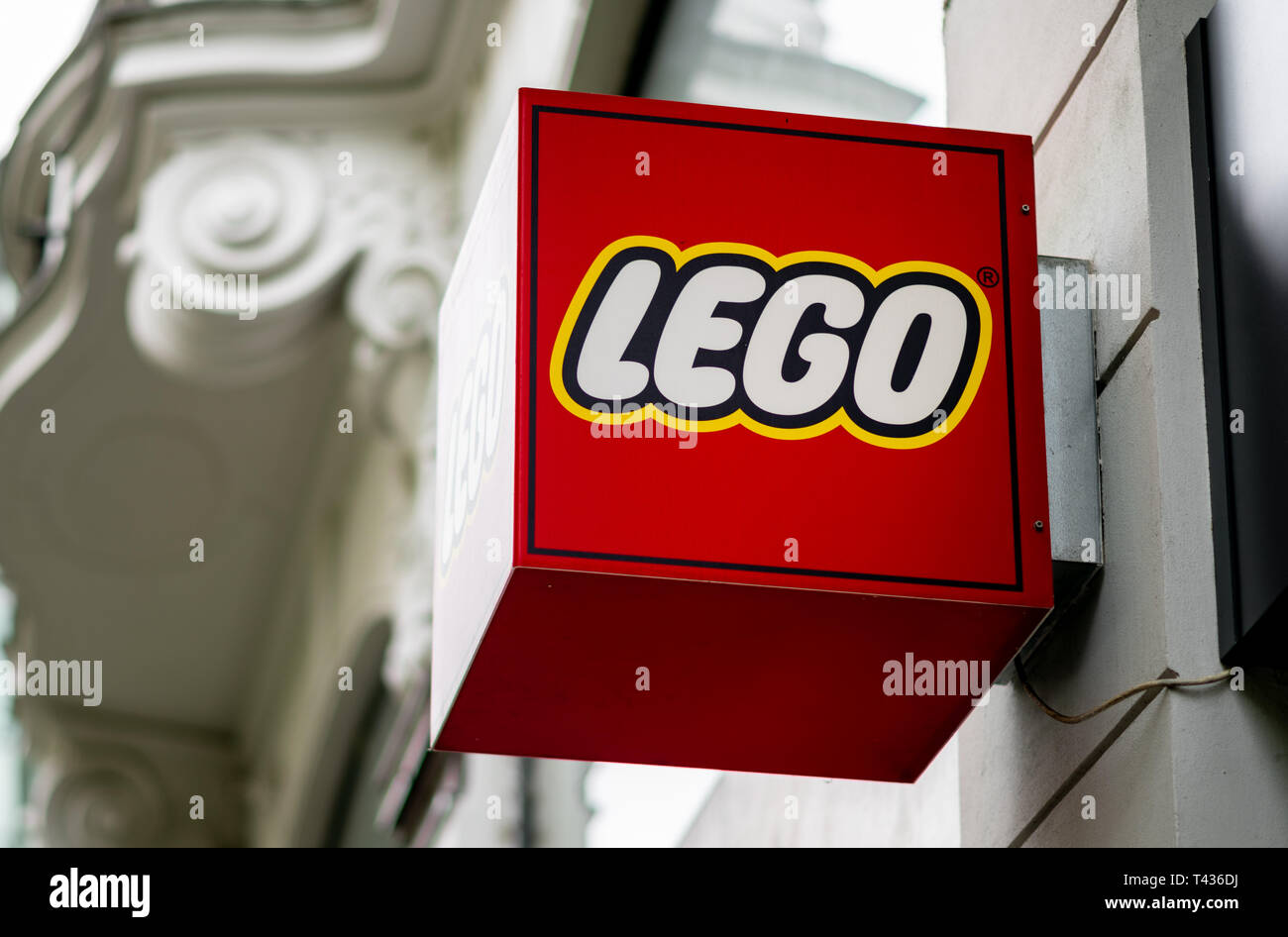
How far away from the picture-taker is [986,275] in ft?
11.5

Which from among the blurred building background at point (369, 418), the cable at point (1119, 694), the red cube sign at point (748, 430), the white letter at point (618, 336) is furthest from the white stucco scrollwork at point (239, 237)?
the white letter at point (618, 336)

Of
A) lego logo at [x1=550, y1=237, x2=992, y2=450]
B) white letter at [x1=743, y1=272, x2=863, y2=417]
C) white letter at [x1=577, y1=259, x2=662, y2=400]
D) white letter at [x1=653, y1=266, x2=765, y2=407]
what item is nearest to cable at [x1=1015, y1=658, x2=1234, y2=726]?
lego logo at [x1=550, y1=237, x2=992, y2=450]

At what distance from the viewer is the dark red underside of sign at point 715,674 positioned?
10.8 feet

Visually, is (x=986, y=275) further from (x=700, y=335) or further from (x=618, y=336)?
(x=618, y=336)

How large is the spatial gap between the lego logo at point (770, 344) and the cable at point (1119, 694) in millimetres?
509

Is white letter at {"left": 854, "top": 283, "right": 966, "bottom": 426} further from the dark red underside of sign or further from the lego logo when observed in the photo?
the dark red underside of sign

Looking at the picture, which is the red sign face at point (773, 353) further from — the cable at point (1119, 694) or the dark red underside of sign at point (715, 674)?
the cable at point (1119, 694)

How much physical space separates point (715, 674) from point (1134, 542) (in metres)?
0.72

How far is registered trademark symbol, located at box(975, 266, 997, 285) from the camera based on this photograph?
3512mm

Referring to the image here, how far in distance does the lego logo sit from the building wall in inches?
13.4

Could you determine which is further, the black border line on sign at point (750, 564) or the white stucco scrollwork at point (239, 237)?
the white stucco scrollwork at point (239, 237)

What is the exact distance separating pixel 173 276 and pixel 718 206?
577cm

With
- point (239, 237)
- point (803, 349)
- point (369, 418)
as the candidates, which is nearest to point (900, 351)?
point (803, 349)
